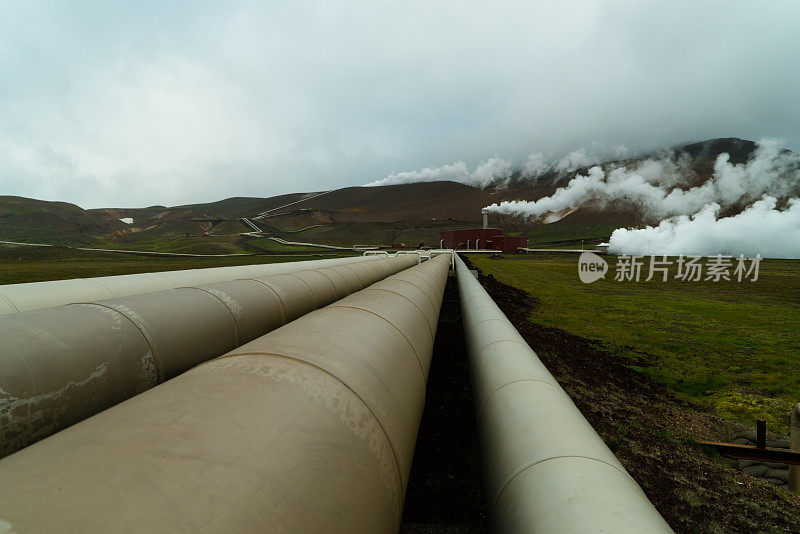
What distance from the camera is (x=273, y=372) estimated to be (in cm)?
182

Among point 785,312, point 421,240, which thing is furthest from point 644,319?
point 421,240

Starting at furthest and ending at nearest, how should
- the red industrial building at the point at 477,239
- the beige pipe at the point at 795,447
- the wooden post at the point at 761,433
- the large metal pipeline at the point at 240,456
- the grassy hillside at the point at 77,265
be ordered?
the red industrial building at the point at 477,239
the grassy hillside at the point at 77,265
the wooden post at the point at 761,433
the beige pipe at the point at 795,447
the large metal pipeline at the point at 240,456

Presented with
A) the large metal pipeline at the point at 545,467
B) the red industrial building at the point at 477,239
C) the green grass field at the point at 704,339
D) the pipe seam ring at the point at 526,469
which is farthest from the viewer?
the red industrial building at the point at 477,239

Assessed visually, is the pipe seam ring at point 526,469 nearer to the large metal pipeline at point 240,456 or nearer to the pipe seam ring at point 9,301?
the large metal pipeline at point 240,456

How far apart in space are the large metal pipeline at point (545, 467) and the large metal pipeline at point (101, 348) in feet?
8.26

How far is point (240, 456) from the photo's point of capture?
4.27 feet

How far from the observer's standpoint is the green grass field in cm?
999

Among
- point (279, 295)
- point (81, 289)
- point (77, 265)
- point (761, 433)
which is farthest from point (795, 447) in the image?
point (77, 265)

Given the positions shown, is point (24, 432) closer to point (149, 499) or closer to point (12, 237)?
point (149, 499)

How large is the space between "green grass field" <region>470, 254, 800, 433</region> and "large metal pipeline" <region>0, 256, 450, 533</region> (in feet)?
35.4

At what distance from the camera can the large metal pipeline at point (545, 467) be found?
1.69 metres

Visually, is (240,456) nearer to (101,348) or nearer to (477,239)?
(101,348)

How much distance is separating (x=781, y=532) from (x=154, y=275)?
11.0m

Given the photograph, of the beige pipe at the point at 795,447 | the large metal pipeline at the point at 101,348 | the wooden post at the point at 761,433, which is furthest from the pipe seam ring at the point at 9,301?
the beige pipe at the point at 795,447
